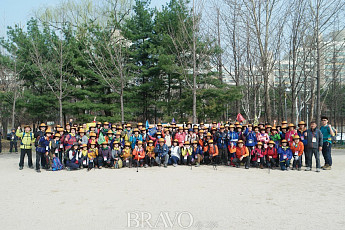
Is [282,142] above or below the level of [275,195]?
above

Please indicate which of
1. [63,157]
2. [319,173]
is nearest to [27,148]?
[63,157]

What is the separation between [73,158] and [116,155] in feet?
5.40

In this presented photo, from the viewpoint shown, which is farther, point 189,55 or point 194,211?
point 189,55

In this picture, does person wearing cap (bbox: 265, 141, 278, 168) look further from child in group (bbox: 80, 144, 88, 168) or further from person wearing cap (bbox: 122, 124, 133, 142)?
child in group (bbox: 80, 144, 88, 168)

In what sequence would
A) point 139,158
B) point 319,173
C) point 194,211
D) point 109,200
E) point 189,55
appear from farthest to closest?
point 189,55 → point 139,158 → point 319,173 → point 109,200 → point 194,211

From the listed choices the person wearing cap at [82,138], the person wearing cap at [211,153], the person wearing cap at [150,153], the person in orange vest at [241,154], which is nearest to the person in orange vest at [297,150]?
the person in orange vest at [241,154]

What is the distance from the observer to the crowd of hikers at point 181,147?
9.82 metres

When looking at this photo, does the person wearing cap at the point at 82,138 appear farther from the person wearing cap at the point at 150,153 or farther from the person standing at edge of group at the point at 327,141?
the person standing at edge of group at the point at 327,141

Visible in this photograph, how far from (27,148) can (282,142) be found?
386 inches

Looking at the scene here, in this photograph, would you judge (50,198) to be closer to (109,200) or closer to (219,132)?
(109,200)

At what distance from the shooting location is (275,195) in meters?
6.38

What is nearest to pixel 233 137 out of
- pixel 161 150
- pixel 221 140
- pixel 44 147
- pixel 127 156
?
pixel 221 140

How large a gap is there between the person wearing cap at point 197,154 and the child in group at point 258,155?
2110 millimetres

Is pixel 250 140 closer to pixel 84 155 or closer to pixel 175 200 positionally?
pixel 175 200
